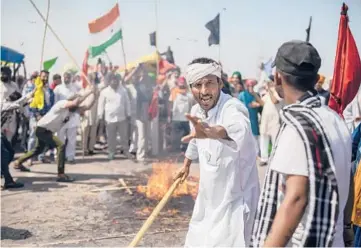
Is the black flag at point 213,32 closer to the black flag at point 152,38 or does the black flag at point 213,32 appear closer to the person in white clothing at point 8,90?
the black flag at point 152,38

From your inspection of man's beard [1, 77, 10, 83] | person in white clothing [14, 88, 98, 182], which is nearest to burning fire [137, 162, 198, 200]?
person in white clothing [14, 88, 98, 182]

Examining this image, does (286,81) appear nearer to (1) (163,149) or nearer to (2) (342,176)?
(2) (342,176)

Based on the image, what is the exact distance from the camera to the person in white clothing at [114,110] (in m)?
11.1

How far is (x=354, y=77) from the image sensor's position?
3709 mm

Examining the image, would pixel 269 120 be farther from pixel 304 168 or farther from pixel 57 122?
pixel 304 168

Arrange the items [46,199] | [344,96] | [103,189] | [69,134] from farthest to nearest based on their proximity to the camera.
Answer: [69,134] < [103,189] < [46,199] < [344,96]

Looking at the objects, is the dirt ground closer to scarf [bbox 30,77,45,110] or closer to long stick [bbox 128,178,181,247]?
long stick [bbox 128,178,181,247]

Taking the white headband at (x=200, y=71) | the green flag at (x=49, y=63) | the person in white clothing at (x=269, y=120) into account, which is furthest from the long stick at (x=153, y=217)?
the green flag at (x=49, y=63)

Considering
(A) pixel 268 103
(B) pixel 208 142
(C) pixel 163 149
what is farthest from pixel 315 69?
(C) pixel 163 149

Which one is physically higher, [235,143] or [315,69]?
Result: [315,69]

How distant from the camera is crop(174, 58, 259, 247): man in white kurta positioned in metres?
3.31

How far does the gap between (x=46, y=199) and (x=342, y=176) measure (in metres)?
5.92

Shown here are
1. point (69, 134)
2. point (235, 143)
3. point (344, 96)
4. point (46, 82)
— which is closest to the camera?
point (235, 143)

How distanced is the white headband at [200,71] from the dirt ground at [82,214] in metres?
2.38
